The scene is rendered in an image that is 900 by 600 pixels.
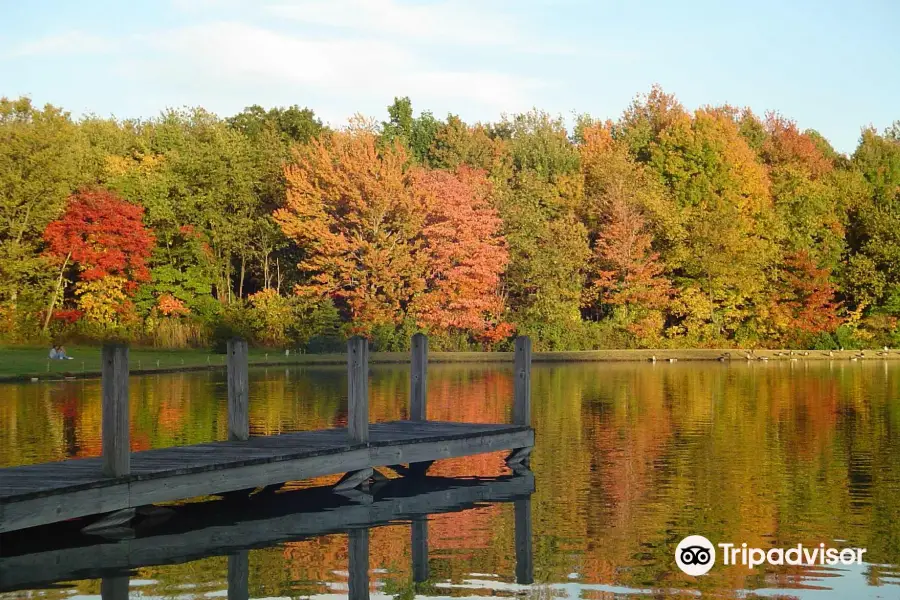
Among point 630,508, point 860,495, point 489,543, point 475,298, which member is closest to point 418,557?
point 489,543

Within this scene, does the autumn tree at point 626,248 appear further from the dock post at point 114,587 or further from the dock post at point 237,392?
the dock post at point 114,587

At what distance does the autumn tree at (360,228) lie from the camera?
5634 cm

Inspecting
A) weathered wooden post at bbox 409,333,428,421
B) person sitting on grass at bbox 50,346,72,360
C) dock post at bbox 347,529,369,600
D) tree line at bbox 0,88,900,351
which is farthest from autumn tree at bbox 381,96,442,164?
dock post at bbox 347,529,369,600

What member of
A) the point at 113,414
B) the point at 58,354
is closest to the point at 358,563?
the point at 113,414

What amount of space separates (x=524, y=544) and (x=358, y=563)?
6.61ft

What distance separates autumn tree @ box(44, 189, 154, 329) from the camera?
176 feet

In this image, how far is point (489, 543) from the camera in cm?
1396

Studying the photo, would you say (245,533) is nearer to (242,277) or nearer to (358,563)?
(358,563)

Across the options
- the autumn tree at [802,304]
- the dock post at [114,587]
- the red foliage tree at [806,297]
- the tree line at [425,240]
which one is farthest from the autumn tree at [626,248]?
the dock post at [114,587]

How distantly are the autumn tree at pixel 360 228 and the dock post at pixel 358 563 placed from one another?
41319 millimetres

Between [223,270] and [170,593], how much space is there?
49.8m

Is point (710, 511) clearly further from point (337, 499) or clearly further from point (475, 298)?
point (475, 298)

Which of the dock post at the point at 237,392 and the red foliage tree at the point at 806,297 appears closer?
the dock post at the point at 237,392

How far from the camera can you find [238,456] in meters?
16.0
